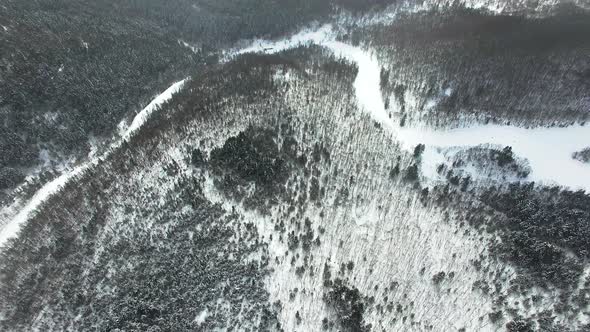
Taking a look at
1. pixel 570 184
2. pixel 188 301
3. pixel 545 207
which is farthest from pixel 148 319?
pixel 570 184

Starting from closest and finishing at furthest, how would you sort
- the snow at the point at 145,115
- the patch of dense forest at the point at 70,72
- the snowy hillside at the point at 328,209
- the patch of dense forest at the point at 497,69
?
the snowy hillside at the point at 328,209, the patch of dense forest at the point at 497,69, the snow at the point at 145,115, the patch of dense forest at the point at 70,72

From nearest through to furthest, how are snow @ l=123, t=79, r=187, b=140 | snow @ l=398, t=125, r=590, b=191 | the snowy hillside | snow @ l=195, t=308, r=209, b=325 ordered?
1. snow @ l=195, t=308, r=209, b=325
2. the snowy hillside
3. snow @ l=398, t=125, r=590, b=191
4. snow @ l=123, t=79, r=187, b=140

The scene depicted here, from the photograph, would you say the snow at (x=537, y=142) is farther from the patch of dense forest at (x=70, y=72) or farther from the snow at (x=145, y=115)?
the patch of dense forest at (x=70, y=72)

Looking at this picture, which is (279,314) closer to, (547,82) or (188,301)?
(188,301)

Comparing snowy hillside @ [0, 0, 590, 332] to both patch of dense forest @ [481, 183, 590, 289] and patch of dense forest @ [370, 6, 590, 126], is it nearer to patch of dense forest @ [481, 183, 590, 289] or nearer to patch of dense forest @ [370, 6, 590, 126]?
patch of dense forest @ [481, 183, 590, 289]

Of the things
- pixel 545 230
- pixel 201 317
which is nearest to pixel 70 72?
pixel 201 317

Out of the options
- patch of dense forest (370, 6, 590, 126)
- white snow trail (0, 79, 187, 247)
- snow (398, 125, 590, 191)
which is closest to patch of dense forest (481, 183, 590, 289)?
snow (398, 125, 590, 191)

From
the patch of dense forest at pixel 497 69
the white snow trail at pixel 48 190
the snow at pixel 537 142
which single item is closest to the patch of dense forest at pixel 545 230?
the snow at pixel 537 142

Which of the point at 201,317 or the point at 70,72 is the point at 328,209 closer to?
the point at 201,317

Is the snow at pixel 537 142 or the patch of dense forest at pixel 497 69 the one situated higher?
the patch of dense forest at pixel 497 69
